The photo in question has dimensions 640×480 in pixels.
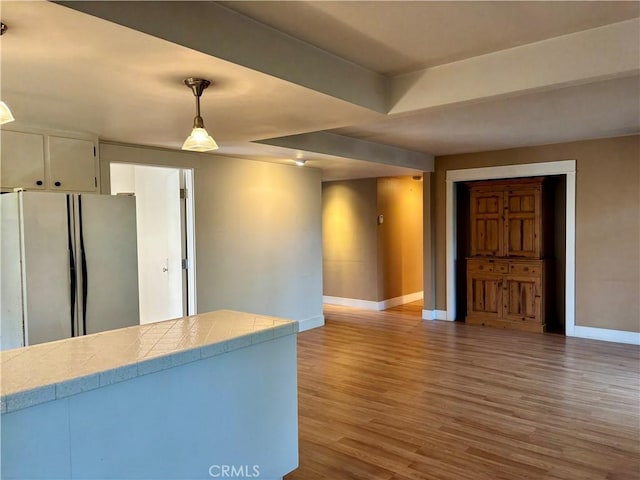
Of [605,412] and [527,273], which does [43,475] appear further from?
[527,273]

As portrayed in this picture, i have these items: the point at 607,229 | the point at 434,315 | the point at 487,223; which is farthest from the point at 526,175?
the point at 434,315

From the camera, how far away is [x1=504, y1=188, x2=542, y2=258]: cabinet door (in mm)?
5965

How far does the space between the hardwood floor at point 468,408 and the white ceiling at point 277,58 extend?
218 cm

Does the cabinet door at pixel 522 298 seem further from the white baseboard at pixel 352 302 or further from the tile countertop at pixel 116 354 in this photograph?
the tile countertop at pixel 116 354

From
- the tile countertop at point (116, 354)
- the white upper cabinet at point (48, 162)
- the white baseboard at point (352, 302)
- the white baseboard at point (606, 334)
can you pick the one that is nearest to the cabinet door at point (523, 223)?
the white baseboard at point (606, 334)

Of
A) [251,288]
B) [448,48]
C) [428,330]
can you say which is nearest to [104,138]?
[251,288]

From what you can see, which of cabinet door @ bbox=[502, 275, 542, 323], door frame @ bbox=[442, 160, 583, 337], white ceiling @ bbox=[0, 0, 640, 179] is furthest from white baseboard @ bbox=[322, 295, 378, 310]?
white ceiling @ bbox=[0, 0, 640, 179]

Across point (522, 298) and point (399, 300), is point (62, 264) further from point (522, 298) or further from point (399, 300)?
point (399, 300)

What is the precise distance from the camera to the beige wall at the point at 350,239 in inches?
304

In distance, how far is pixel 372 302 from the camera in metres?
7.73

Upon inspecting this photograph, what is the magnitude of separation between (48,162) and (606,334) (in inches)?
241

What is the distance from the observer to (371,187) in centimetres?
771

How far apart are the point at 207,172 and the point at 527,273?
4.26 m

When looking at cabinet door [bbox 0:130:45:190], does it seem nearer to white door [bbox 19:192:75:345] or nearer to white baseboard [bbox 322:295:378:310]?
white door [bbox 19:192:75:345]
